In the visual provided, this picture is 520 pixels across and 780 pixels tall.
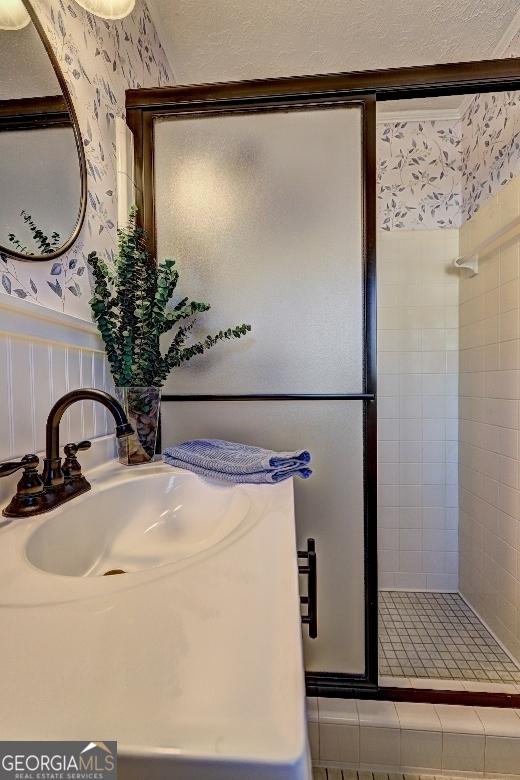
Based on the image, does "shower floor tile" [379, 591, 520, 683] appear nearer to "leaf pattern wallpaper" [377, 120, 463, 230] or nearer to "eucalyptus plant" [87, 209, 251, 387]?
"eucalyptus plant" [87, 209, 251, 387]

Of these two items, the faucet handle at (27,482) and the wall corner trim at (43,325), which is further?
the wall corner trim at (43,325)

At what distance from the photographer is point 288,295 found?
118cm

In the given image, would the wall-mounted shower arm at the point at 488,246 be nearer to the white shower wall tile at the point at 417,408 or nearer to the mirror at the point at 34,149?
the white shower wall tile at the point at 417,408

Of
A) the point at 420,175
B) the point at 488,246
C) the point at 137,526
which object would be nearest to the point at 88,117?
the point at 137,526

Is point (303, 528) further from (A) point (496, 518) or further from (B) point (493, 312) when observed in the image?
(B) point (493, 312)

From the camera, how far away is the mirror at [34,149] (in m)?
0.74

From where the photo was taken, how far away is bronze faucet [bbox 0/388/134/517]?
0.61 meters

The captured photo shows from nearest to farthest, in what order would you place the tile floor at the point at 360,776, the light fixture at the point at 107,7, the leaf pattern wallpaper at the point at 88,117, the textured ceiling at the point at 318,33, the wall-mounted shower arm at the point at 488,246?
the leaf pattern wallpaper at the point at 88,117 < the light fixture at the point at 107,7 < the tile floor at the point at 360,776 < the textured ceiling at the point at 318,33 < the wall-mounted shower arm at the point at 488,246

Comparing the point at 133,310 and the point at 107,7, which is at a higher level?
the point at 107,7

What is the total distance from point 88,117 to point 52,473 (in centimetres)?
90

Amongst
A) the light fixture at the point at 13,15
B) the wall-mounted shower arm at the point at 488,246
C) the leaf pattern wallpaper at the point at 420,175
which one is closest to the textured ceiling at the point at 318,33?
the leaf pattern wallpaper at the point at 420,175

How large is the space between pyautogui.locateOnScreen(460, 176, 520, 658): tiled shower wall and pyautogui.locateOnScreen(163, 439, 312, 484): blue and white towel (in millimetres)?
1110

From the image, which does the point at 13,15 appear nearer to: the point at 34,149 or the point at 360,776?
the point at 34,149

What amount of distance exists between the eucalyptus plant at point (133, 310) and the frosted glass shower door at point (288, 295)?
18cm
